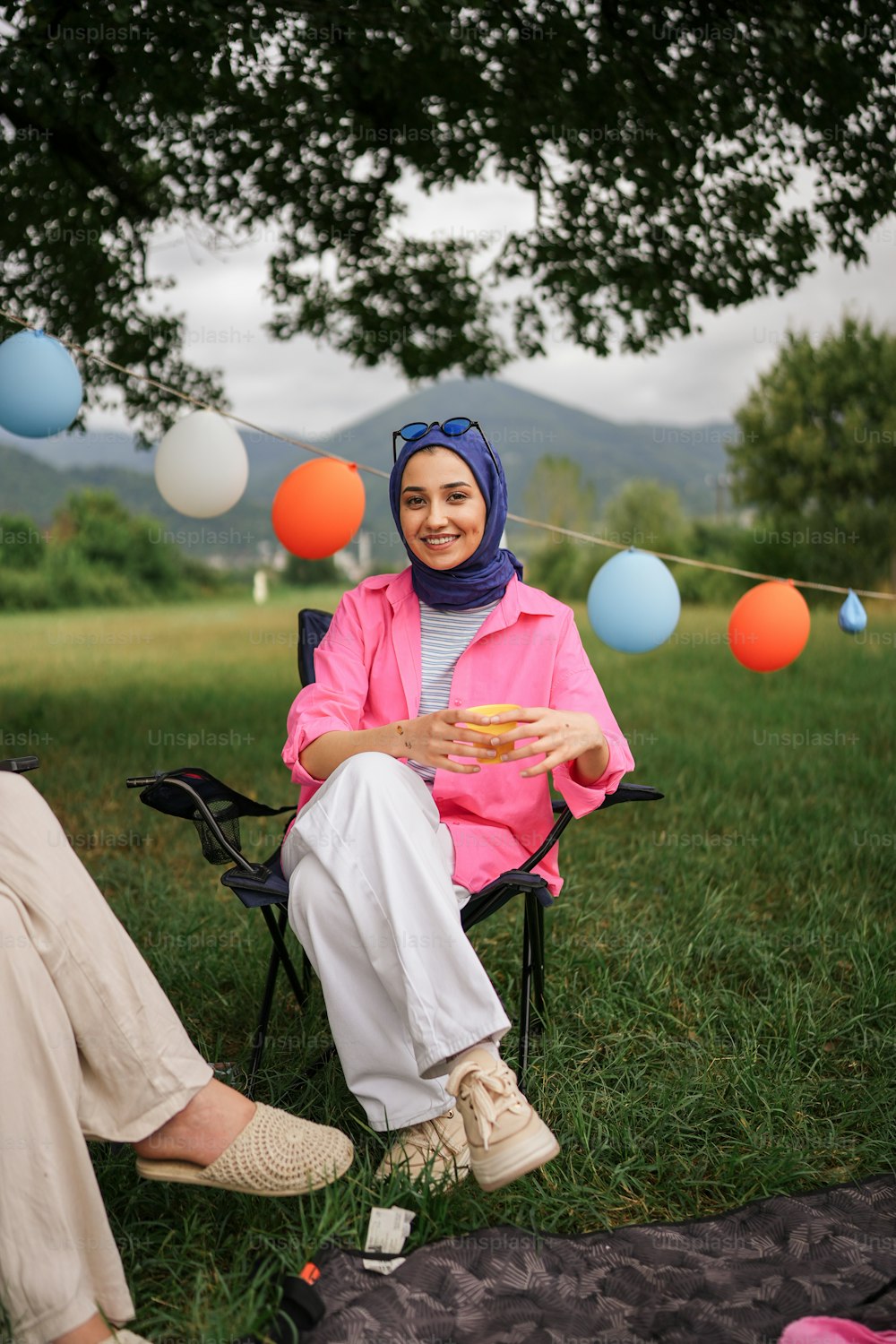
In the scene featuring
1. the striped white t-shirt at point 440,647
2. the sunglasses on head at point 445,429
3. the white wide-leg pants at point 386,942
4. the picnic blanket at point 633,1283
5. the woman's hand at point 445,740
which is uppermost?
the sunglasses on head at point 445,429

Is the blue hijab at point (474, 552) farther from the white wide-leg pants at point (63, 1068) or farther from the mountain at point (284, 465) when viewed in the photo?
the white wide-leg pants at point (63, 1068)

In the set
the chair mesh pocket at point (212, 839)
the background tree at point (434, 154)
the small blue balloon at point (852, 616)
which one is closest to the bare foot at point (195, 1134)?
the chair mesh pocket at point (212, 839)

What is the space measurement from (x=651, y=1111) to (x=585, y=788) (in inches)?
25.8

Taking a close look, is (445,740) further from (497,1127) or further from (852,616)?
(852,616)

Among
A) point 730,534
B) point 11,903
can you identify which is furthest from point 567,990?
point 730,534

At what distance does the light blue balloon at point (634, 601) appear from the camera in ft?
8.88

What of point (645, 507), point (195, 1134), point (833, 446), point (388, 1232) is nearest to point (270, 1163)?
point (195, 1134)

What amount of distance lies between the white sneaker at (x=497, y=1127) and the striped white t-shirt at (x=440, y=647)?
26.5 inches

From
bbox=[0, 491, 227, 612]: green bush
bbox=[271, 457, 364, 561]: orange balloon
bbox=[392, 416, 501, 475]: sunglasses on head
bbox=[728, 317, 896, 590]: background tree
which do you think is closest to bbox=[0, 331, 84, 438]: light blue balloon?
bbox=[271, 457, 364, 561]: orange balloon

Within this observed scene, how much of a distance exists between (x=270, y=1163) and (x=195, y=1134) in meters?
0.12

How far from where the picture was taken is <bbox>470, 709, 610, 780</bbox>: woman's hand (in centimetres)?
185

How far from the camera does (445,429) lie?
214 centimetres

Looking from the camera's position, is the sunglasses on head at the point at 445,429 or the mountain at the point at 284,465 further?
the mountain at the point at 284,465

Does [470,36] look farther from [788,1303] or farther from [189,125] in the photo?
[788,1303]
